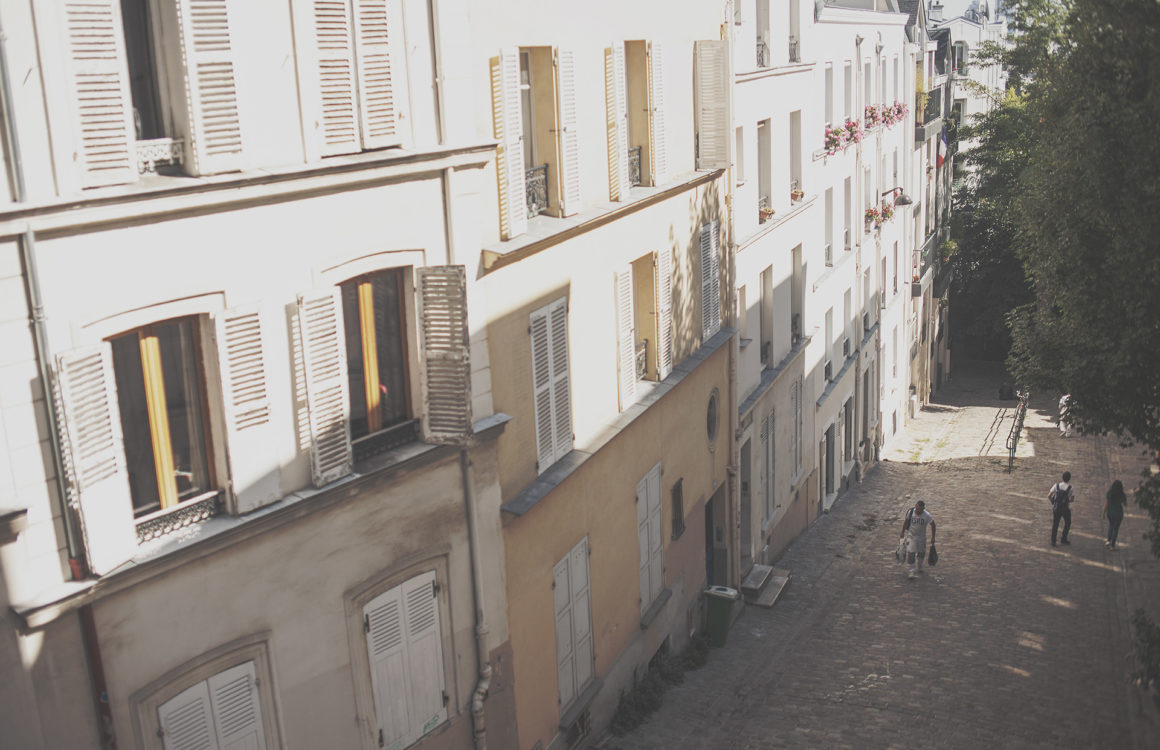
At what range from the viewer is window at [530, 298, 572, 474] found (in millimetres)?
13258

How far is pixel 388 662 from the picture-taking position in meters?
10.8

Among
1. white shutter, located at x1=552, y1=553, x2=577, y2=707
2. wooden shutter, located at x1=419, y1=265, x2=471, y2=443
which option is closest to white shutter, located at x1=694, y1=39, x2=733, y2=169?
white shutter, located at x1=552, y1=553, x2=577, y2=707

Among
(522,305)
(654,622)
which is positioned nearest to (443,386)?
(522,305)

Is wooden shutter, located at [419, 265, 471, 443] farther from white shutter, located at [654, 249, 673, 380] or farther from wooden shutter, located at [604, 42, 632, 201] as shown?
white shutter, located at [654, 249, 673, 380]

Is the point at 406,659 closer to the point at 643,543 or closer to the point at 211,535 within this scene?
the point at 211,535

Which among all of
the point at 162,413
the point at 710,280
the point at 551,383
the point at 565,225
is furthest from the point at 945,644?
the point at 162,413

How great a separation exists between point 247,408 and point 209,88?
2533 millimetres

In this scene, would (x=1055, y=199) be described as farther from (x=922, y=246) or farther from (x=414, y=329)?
(x=922, y=246)

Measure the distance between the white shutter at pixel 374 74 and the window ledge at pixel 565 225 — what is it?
6.52 feet

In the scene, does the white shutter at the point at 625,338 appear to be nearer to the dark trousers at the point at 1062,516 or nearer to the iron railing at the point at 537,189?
the iron railing at the point at 537,189

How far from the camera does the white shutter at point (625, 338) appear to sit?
614 inches

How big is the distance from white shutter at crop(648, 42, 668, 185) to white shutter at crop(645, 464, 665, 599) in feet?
14.6

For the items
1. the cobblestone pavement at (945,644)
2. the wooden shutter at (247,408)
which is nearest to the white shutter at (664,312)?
the cobblestone pavement at (945,644)

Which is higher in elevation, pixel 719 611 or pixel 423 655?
pixel 423 655
